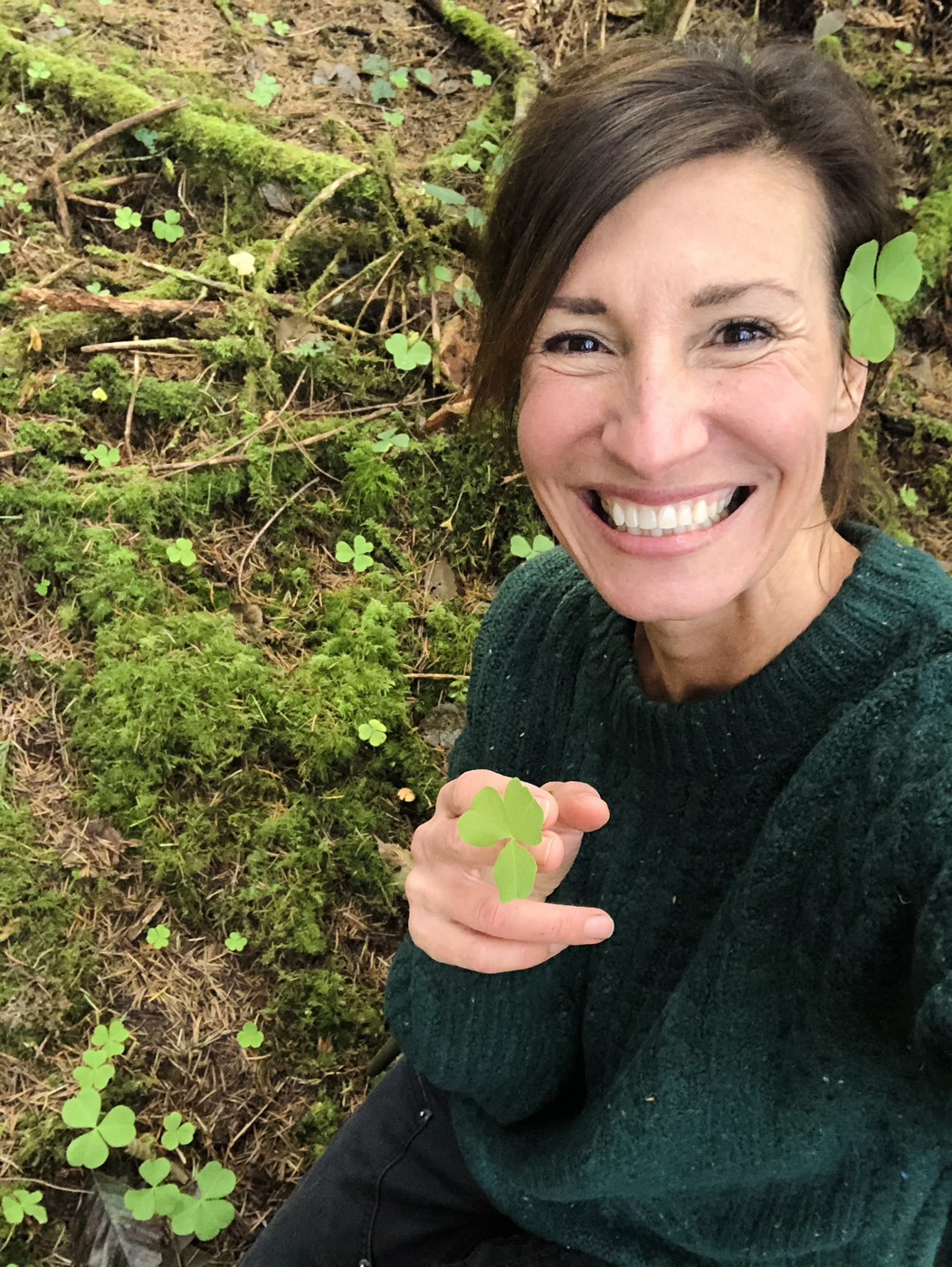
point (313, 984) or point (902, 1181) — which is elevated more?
point (902, 1181)

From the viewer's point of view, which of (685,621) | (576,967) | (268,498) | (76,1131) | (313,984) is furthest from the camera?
(268,498)

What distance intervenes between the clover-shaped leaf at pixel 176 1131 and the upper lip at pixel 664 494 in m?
2.04

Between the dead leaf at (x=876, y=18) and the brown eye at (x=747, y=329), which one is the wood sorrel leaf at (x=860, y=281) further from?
the dead leaf at (x=876, y=18)

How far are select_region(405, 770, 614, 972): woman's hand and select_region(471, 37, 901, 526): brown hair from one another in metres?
0.77

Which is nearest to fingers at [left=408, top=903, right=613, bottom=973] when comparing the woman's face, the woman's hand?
the woman's hand

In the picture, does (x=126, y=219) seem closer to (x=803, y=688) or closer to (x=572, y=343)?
(x=572, y=343)

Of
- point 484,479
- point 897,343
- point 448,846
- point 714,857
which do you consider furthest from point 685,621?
point 897,343

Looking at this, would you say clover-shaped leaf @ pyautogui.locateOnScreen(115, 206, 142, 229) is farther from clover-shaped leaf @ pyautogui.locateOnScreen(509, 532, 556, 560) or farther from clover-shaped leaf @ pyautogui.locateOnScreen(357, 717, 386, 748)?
clover-shaped leaf @ pyautogui.locateOnScreen(357, 717, 386, 748)

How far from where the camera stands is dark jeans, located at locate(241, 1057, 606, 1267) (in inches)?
76.7

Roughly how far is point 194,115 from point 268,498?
156cm

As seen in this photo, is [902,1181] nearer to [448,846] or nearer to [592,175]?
[448,846]

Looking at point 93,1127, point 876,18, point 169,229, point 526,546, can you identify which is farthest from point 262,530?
point 876,18

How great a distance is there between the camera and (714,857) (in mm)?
1459

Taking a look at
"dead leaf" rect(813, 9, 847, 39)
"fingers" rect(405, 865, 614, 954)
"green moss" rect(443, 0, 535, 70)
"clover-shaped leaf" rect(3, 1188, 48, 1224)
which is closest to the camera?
"fingers" rect(405, 865, 614, 954)
